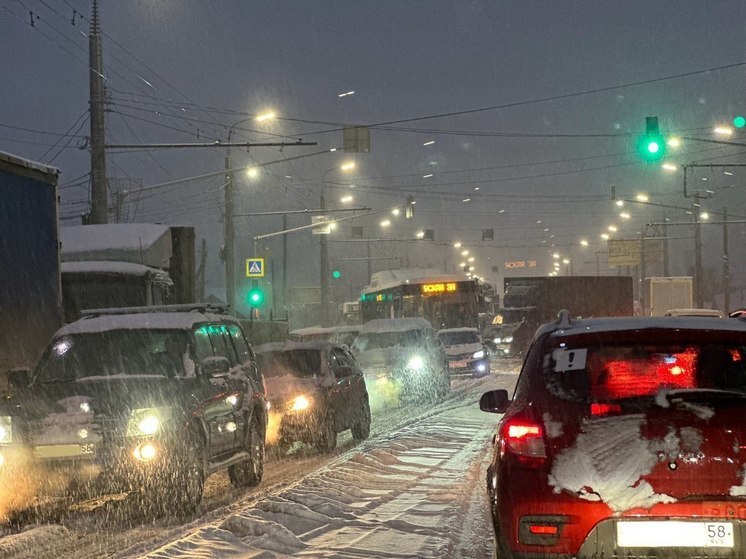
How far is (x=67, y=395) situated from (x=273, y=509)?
222 centimetres

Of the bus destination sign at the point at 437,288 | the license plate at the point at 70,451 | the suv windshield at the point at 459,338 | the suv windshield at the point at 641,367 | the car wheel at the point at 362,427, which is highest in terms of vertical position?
the bus destination sign at the point at 437,288

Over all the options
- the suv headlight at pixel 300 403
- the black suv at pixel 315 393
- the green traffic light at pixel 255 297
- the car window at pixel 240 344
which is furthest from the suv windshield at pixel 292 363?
the green traffic light at pixel 255 297

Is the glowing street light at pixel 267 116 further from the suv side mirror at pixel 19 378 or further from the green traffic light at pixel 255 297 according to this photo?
the suv side mirror at pixel 19 378

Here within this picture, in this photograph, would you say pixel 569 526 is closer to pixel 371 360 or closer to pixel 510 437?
pixel 510 437

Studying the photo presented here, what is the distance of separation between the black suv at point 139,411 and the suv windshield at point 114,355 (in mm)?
10

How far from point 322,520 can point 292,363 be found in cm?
812

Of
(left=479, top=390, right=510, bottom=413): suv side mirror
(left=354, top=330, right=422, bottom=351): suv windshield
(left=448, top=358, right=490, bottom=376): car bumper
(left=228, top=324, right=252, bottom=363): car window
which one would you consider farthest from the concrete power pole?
(left=479, top=390, right=510, bottom=413): suv side mirror

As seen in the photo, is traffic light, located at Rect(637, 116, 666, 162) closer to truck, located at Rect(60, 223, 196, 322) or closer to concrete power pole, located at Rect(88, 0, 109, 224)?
truck, located at Rect(60, 223, 196, 322)

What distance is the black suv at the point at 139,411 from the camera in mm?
10078

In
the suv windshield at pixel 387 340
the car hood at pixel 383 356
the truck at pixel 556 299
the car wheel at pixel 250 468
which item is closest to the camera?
the car wheel at pixel 250 468

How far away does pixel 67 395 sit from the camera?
10516 mm

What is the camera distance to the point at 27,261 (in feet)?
51.9

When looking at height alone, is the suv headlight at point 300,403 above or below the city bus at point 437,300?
below

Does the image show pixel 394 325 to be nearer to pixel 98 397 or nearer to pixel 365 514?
pixel 98 397
